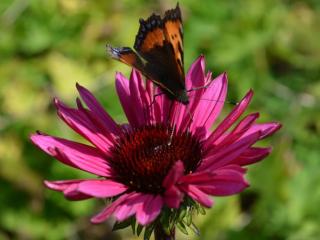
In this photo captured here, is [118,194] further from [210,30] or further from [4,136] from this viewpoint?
[210,30]

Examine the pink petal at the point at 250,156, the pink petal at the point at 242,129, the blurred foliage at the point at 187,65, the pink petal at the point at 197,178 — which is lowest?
the blurred foliage at the point at 187,65

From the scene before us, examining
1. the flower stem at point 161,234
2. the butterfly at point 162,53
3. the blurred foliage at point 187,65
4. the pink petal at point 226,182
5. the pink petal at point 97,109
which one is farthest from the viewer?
the blurred foliage at point 187,65

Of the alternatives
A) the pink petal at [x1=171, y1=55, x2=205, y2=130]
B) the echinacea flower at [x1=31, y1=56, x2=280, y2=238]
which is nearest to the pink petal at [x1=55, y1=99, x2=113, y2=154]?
the echinacea flower at [x1=31, y1=56, x2=280, y2=238]

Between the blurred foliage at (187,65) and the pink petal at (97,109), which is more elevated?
the pink petal at (97,109)

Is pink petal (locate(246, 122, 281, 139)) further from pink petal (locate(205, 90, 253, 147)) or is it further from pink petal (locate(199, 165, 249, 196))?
pink petal (locate(199, 165, 249, 196))

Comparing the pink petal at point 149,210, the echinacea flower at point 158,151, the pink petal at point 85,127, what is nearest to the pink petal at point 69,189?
the echinacea flower at point 158,151

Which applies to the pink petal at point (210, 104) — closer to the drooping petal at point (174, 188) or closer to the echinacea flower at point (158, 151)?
the echinacea flower at point (158, 151)
